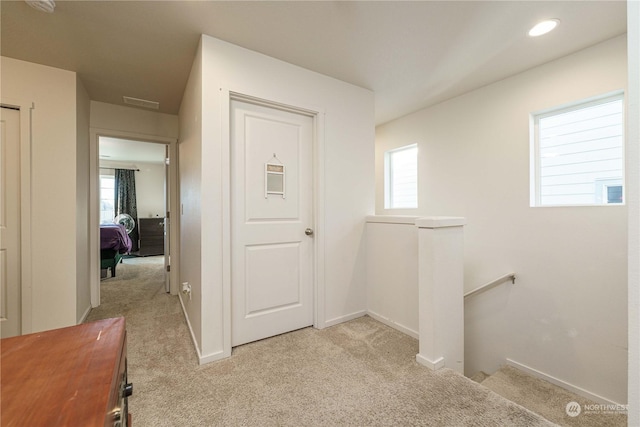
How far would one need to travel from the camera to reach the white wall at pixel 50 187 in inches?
85.4

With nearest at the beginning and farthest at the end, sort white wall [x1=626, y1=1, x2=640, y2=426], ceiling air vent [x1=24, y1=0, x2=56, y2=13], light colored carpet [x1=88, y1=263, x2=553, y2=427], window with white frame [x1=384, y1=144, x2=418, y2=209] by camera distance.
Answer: white wall [x1=626, y1=1, x2=640, y2=426]
light colored carpet [x1=88, y1=263, x2=553, y2=427]
ceiling air vent [x1=24, y1=0, x2=56, y2=13]
window with white frame [x1=384, y1=144, x2=418, y2=209]

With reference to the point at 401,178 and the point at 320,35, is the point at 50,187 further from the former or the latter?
the point at 401,178

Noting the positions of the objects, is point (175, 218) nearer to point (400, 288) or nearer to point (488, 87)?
point (400, 288)

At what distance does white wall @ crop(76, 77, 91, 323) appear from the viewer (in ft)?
7.93

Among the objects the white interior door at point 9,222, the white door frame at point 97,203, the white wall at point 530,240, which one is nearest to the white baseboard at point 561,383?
the white wall at point 530,240

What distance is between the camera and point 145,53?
2076mm

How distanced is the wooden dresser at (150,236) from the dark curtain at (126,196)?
1.00 feet

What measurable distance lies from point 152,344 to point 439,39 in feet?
10.8

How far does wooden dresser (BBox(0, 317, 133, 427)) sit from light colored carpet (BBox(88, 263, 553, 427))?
2.92 feet

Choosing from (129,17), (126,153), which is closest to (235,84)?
(129,17)

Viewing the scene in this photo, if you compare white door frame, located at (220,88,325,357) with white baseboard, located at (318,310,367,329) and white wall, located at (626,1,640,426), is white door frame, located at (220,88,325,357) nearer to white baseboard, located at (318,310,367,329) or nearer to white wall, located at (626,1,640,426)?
white baseboard, located at (318,310,367,329)

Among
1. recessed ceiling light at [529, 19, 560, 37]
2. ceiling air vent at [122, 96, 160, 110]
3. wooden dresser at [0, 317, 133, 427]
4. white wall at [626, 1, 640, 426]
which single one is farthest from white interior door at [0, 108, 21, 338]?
recessed ceiling light at [529, 19, 560, 37]

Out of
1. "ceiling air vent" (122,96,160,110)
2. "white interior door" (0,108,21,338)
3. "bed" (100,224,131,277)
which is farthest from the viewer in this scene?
"bed" (100,224,131,277)

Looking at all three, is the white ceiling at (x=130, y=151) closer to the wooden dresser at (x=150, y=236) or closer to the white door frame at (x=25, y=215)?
the wooden dresser at (x=150, y=236)
